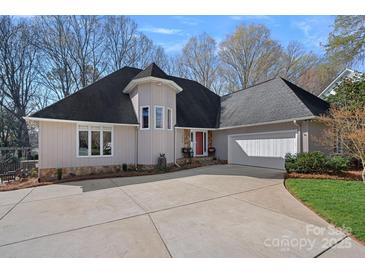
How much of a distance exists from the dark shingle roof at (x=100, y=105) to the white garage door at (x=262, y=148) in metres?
7.32

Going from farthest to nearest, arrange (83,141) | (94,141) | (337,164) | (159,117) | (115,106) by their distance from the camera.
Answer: (115,106) → (159,117) → (94,141) → (83,141) → (337,164)

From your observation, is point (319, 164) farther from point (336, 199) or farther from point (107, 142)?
point (107, 142)

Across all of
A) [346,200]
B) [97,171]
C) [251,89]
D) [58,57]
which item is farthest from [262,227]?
[58,57]

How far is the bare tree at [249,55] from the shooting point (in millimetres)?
23703

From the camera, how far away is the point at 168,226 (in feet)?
12.8

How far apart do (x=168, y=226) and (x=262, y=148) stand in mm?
9615

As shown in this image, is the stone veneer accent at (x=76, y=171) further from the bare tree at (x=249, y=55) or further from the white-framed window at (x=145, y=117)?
the bare tree at (x=249, y=55)

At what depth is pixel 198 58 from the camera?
82.2 ft

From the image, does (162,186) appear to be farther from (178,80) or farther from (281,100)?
(178,80)

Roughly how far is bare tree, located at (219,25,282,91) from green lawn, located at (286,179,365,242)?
20.0 meters

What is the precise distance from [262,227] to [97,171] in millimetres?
9706

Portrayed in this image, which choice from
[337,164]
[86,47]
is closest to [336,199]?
[337,164]

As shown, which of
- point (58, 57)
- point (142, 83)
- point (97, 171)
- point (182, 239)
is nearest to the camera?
point (182, 239)

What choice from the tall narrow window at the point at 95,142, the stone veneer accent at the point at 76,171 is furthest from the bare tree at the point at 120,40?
the stone veneer accent at the point at 76,171
